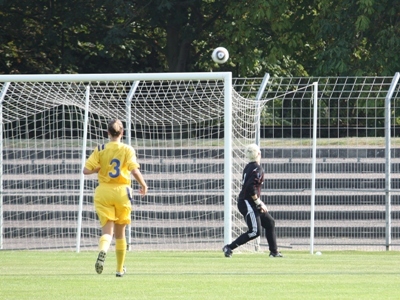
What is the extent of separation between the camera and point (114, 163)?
10.9 metres

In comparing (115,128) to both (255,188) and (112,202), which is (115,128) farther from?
(255,188)

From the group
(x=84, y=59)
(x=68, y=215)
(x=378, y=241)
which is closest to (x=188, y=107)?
(x=68, y=215)

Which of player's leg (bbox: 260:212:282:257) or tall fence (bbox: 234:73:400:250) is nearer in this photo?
Result: player's leg (bbox: 260:212:282:257)

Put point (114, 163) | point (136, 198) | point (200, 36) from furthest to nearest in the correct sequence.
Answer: point (200, 36)
point (136, 198)
point (114, 163)

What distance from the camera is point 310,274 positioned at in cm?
1143

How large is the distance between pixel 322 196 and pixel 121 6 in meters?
8.19

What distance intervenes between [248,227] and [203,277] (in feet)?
10.7

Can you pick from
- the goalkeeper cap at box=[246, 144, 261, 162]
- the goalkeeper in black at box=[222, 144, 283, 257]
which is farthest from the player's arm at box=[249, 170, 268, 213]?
the goalkeeper cap at box=[246, 144, 261, 162]

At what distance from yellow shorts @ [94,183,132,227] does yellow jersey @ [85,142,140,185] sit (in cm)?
7

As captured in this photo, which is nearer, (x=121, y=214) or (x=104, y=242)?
(x=104, y=242)

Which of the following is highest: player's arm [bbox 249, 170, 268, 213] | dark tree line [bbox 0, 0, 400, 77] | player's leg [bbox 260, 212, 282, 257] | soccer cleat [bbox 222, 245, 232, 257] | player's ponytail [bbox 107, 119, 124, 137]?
dark tree line [bbox 0, 0, 400, 77]

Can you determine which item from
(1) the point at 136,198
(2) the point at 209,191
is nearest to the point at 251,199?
(2) the point at 209,191

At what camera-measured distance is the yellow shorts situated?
10.9 metres

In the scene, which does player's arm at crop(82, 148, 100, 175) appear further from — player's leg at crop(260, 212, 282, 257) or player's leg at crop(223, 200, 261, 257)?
player's leg at crop(260, 212, 282, 257)
